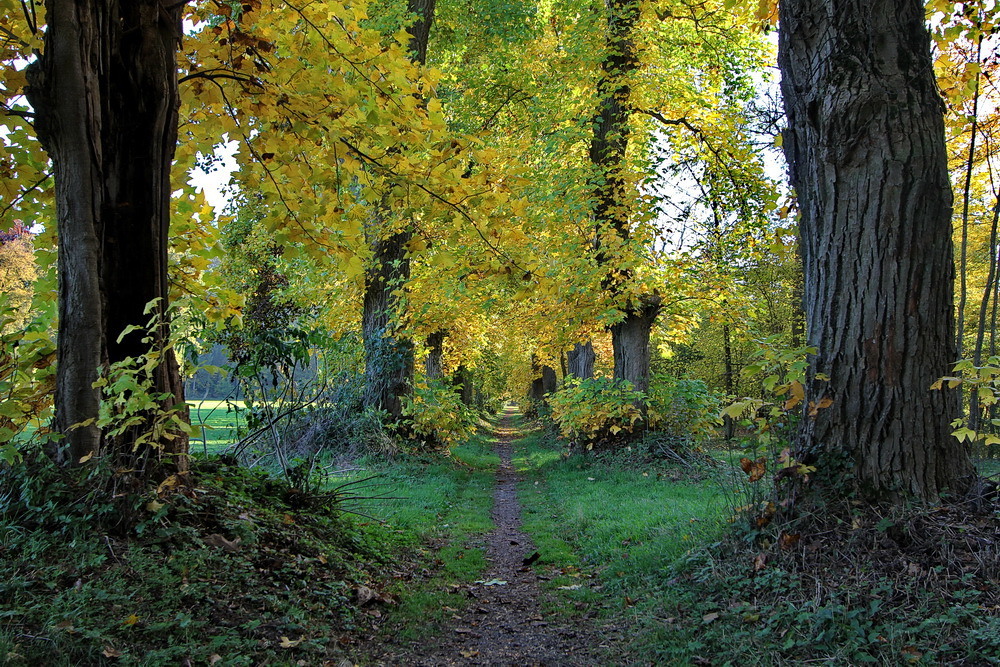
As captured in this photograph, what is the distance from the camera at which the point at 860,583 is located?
3373 mm

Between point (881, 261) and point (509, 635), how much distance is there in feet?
11.6

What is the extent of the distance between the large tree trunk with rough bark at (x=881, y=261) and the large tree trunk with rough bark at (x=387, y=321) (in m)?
8.50

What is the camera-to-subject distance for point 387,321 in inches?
493

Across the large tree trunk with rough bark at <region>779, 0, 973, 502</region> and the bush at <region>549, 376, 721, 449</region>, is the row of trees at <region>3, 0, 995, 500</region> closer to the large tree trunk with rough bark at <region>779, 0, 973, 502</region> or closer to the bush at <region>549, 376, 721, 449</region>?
the large tree trunk with rough bark at <region>779, 0, 973, 502</region>

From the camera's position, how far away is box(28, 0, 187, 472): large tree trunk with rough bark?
3.51 m

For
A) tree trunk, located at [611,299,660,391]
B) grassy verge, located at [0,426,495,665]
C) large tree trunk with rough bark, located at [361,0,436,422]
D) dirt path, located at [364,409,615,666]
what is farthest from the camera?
tree trunk, located at [611,299,660,391]

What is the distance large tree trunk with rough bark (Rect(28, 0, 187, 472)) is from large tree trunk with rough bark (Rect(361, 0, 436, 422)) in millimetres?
7579

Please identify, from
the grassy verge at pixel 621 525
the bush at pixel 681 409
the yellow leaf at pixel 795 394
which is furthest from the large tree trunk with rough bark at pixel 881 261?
the bush at pixel 681 409

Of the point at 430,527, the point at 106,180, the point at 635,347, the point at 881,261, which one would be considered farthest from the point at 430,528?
the point at 635,347

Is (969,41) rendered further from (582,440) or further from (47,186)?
(582,440)

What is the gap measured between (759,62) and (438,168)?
8886mm

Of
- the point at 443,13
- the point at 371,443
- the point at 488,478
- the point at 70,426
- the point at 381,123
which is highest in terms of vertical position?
the point at 443,13

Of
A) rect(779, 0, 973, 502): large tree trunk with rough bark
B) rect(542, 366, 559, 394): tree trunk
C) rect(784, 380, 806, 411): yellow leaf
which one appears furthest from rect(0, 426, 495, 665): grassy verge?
rect(542, 366, 559, 394): tree trunk

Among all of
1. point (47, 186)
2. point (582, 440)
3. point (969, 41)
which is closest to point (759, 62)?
point (969, 41)
